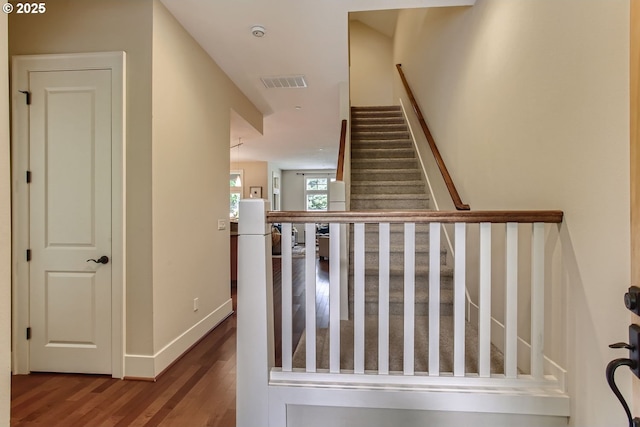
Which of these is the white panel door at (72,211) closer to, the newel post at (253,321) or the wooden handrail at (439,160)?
the newel post at (253,321)

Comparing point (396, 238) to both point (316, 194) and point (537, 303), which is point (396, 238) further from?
point (316, 194)

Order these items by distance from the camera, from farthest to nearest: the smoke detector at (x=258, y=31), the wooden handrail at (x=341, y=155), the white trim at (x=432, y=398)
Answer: the wooden handrail at (x=341, y=155) < the smoke detector at (x=258, y=31) < the white trim at (x=432, y=398)

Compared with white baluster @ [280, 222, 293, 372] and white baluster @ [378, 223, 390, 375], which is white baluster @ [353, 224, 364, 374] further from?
white baluster @ [280, 222, 293, 372]

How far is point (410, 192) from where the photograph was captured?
395 centimetres

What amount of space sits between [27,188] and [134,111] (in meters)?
0.99

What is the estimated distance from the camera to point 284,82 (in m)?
3.78

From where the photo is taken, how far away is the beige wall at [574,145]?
1.16 metres

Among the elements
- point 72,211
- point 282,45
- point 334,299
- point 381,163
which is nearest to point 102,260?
point 72,211

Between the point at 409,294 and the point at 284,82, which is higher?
the point at 284,82

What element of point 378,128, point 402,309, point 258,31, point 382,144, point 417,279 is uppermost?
point 258,31

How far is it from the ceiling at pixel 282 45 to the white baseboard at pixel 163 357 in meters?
2.58

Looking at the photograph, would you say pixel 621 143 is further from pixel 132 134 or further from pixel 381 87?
pixel 381 87

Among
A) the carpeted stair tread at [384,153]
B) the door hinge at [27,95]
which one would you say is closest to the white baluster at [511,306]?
the carpeted stair tread at [384,153]

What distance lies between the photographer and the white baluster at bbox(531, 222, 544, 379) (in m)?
1.48
